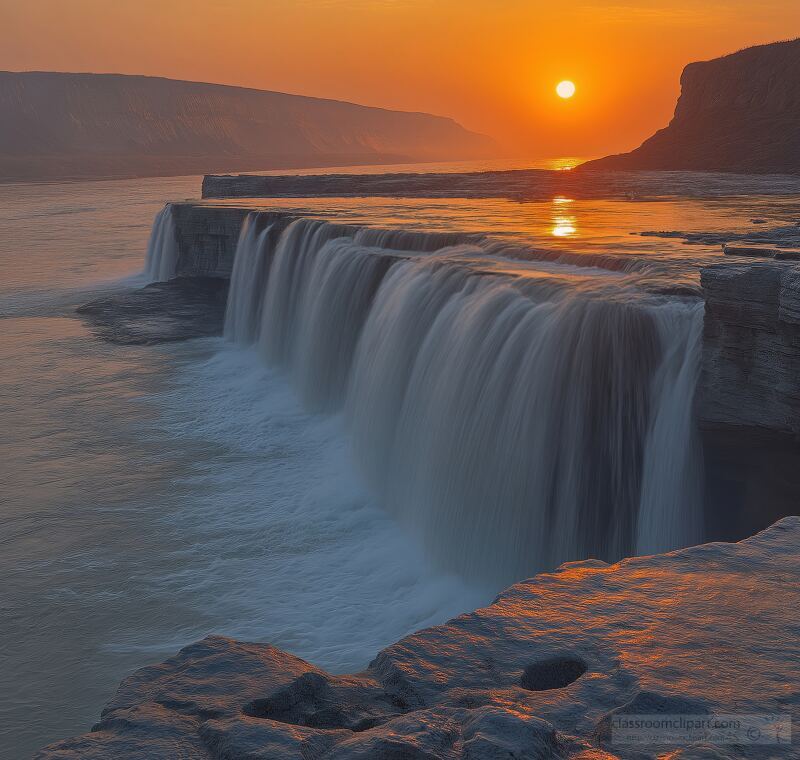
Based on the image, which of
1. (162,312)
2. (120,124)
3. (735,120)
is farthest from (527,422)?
(120,124)

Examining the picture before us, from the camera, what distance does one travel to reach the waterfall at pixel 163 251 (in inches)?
1048

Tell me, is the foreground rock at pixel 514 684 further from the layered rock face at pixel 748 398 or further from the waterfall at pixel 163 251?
the waterfall at pixel 163 251

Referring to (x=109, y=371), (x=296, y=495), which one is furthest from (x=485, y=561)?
(x=109, y=371)

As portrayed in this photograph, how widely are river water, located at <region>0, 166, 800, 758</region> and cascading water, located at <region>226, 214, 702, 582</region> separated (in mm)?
271

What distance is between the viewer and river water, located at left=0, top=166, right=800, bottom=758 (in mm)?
Result: 7512

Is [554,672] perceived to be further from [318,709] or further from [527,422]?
[527,422]

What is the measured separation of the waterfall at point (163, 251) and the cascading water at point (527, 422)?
15.9m

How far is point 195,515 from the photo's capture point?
10219 millimetres

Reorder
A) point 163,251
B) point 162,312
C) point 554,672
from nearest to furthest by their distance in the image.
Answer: point 554,672, point 162,312, point 163,251

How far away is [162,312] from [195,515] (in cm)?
1351

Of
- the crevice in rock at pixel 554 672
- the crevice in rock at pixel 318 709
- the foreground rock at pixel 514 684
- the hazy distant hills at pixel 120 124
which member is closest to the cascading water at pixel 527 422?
the foreground rock at pixel 514 684

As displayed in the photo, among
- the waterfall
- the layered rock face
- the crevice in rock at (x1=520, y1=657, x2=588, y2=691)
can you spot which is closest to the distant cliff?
the waterfall

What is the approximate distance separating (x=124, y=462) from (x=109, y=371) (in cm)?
555

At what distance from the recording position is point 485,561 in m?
8.24
